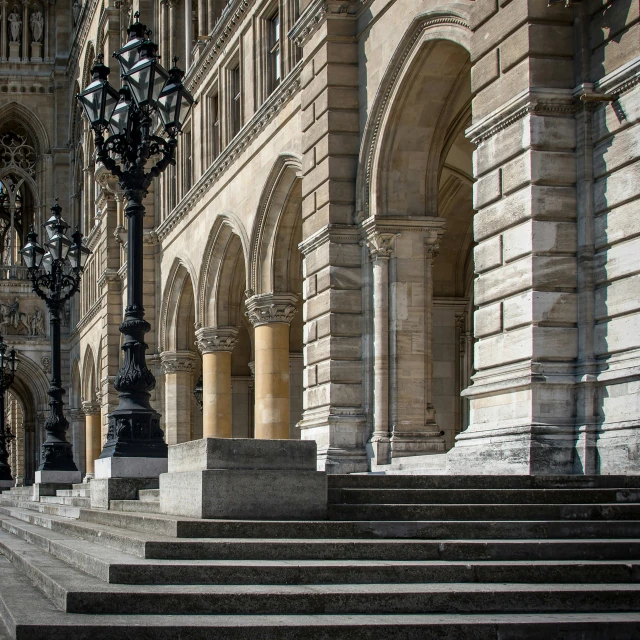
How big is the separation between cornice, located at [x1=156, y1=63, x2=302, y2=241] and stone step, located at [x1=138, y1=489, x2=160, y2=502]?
11.1 metres

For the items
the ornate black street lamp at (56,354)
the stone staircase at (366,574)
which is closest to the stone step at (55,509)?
the ornate black street lamp at (56,354)

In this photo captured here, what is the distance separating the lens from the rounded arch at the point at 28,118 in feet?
209

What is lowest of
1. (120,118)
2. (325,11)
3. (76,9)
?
(120,118)

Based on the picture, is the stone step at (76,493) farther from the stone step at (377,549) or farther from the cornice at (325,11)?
the stone step at (377,549)

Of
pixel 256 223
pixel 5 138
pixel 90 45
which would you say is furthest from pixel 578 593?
pixel 5 138

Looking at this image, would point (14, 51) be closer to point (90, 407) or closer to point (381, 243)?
point (90, 407)

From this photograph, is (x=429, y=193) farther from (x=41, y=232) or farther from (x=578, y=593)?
(x=41, y=232)

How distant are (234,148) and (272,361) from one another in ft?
18.4

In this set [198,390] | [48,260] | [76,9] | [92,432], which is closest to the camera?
[48,260]

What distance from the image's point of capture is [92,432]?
2067 inches

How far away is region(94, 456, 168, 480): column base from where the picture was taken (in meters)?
15.2

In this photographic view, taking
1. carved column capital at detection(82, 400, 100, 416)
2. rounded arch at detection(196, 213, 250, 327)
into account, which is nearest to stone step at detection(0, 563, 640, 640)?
rounded arch at detection(196, 213, 250, 327)

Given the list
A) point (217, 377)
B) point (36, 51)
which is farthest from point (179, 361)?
point (36, 51)

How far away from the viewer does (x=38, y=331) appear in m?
61.8
